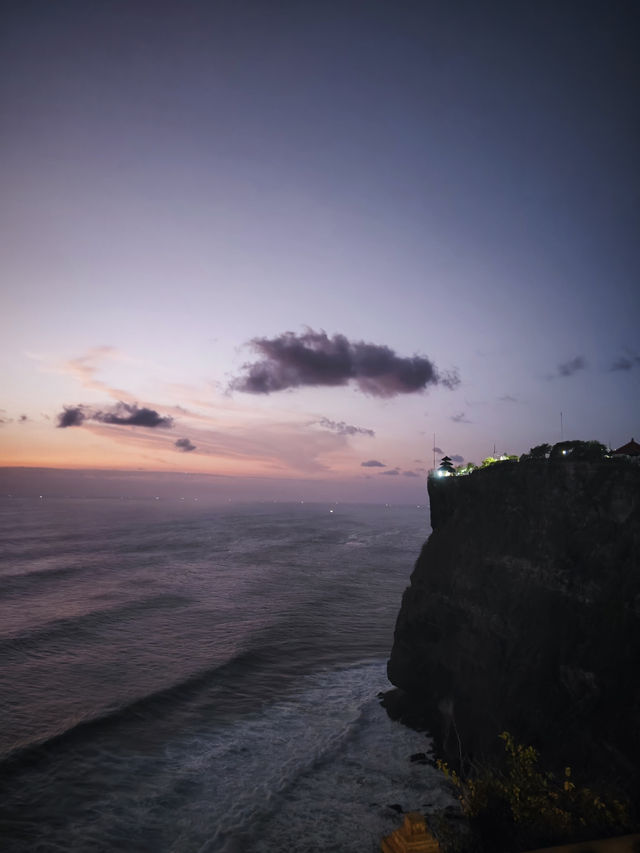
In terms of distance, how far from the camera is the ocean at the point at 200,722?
19.2 meters

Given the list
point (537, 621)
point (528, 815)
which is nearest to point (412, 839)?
point (528, 815)

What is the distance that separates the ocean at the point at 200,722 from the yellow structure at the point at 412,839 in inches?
406

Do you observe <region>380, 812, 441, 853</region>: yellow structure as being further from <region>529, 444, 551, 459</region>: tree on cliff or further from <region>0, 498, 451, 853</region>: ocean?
<region>529, 444, 551, 459</region>: tree on cliff

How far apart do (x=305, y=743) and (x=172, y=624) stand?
87.6ft

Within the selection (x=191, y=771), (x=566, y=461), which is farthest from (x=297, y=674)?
(x=566, y=461)

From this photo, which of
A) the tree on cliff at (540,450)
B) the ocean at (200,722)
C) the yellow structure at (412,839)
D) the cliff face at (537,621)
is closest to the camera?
the yellow structure at (412,839)

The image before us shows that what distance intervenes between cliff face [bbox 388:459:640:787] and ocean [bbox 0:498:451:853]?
157 inches

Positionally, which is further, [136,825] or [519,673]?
[519,673]

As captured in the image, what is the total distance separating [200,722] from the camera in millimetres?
27891

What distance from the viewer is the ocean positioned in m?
19.2

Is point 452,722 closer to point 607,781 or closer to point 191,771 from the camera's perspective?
point 607,781

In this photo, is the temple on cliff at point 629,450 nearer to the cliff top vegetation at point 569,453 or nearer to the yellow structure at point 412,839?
the cliff top vegetation at point 569,453

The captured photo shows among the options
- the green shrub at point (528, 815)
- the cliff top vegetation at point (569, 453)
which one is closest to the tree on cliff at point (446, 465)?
the cliff top vegetation at point (569, 453)

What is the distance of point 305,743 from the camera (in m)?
25.5
